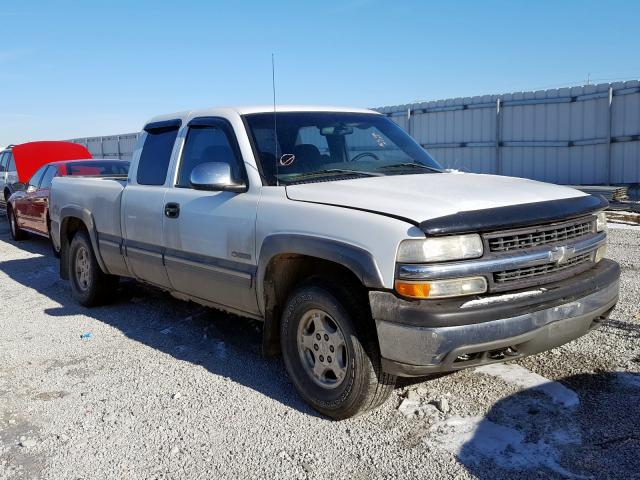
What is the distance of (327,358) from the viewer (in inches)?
151

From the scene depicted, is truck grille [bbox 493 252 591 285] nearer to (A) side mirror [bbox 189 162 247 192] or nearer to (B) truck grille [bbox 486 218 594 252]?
(B) truck grille [bbox 486 218 594 252]

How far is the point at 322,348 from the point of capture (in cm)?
387

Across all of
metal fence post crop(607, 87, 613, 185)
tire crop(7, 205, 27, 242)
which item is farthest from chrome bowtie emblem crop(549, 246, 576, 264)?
metal fence post crop(607, 87, 613, 185)

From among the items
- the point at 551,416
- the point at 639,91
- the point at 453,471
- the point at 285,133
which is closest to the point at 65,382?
the point at 285,133

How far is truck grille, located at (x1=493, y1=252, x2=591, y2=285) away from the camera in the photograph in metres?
3.37

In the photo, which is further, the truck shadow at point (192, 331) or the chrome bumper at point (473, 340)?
the truck shadow at point (192, 331)

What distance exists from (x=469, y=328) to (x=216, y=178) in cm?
199

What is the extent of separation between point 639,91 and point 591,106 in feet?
4.01

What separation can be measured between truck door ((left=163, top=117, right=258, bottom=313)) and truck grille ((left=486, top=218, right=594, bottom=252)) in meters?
1.62

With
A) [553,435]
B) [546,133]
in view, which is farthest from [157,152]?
[546,133]

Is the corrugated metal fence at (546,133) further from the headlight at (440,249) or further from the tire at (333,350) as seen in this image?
the headlight at (440,249)

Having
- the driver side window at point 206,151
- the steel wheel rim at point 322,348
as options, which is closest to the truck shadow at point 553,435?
the steel wheel rim at point 322,348

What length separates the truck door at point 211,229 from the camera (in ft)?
14.2

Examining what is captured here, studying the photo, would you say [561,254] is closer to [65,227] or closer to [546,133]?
[65,227]
